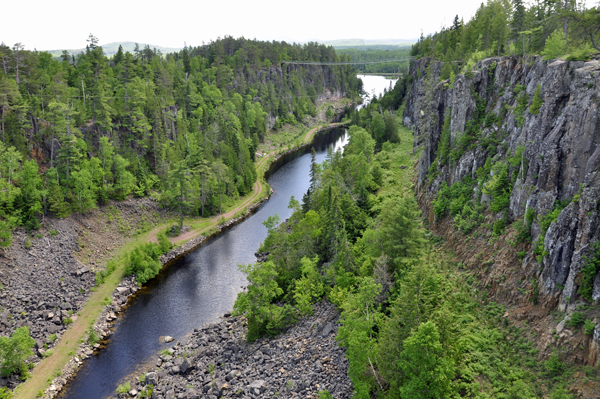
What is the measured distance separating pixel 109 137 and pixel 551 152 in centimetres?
7323

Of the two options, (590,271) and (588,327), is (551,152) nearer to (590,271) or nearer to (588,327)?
(590,271)

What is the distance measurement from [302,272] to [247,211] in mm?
37141

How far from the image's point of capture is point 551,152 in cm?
2855

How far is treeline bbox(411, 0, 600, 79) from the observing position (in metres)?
30.6

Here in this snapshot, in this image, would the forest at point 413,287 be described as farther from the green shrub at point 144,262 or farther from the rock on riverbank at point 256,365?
the green shrub at point 144,262

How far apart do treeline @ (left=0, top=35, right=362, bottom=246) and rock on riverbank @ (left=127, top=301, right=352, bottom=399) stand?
28412mm

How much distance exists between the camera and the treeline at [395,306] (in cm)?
2419

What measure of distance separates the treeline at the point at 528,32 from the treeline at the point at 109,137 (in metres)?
49.5

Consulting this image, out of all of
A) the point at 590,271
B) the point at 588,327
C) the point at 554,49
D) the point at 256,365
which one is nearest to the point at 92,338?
the point at 256,365

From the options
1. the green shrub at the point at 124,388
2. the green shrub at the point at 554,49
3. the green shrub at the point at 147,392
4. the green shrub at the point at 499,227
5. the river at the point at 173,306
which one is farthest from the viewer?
the river at the point at 173,306

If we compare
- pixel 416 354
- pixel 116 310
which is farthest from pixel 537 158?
pixel 116 310

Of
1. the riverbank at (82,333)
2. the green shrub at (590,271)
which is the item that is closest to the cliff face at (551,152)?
the green shrub at (590,271)

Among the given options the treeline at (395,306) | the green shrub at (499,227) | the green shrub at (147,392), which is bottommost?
the green shrub at (147,392)

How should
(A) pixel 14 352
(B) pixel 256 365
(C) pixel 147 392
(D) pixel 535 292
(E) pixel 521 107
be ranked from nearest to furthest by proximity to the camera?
(D) pixel 535 292, (E) pixel 521 107, (C) pixel 147 392, (A) pixel 14 352, (B) pixel 256 365
